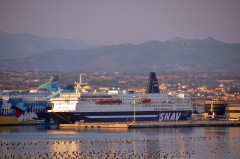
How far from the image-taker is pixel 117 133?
83062mm

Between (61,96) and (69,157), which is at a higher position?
(61,96)

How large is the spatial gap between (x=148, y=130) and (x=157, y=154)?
1048 inches

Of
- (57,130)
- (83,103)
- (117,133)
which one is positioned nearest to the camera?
(117,133)

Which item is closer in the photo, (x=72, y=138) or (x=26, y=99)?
(x=72, y=138)

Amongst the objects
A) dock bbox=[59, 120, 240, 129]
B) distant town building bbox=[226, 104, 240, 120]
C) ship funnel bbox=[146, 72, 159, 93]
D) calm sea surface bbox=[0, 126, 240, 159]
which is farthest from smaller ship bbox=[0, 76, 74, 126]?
distant town building bbox=[226, 104, 240, 120]

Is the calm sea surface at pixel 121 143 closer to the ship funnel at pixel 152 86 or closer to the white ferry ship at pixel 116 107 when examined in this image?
the white ferry ship at pixel 116 107

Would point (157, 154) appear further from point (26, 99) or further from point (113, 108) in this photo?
point (26, 99)

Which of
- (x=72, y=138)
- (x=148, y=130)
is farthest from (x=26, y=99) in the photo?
(x=72, y=138)

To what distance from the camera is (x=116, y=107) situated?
3878 inches

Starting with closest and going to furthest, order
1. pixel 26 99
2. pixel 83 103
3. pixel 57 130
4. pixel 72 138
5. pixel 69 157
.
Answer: pixel 69 157 < pixel 72 138 < pixel 57 130 < pixel 83 103 < pixel 26 99

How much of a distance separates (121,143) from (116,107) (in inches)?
1112

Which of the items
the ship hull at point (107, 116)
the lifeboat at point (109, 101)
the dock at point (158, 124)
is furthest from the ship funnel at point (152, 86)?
the dock at point (158, 124)

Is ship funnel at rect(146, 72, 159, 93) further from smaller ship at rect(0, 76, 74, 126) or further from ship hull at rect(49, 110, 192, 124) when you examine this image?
smaller ship at rect(0, 76, 74, 126)

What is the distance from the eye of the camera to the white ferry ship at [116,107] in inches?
3839
